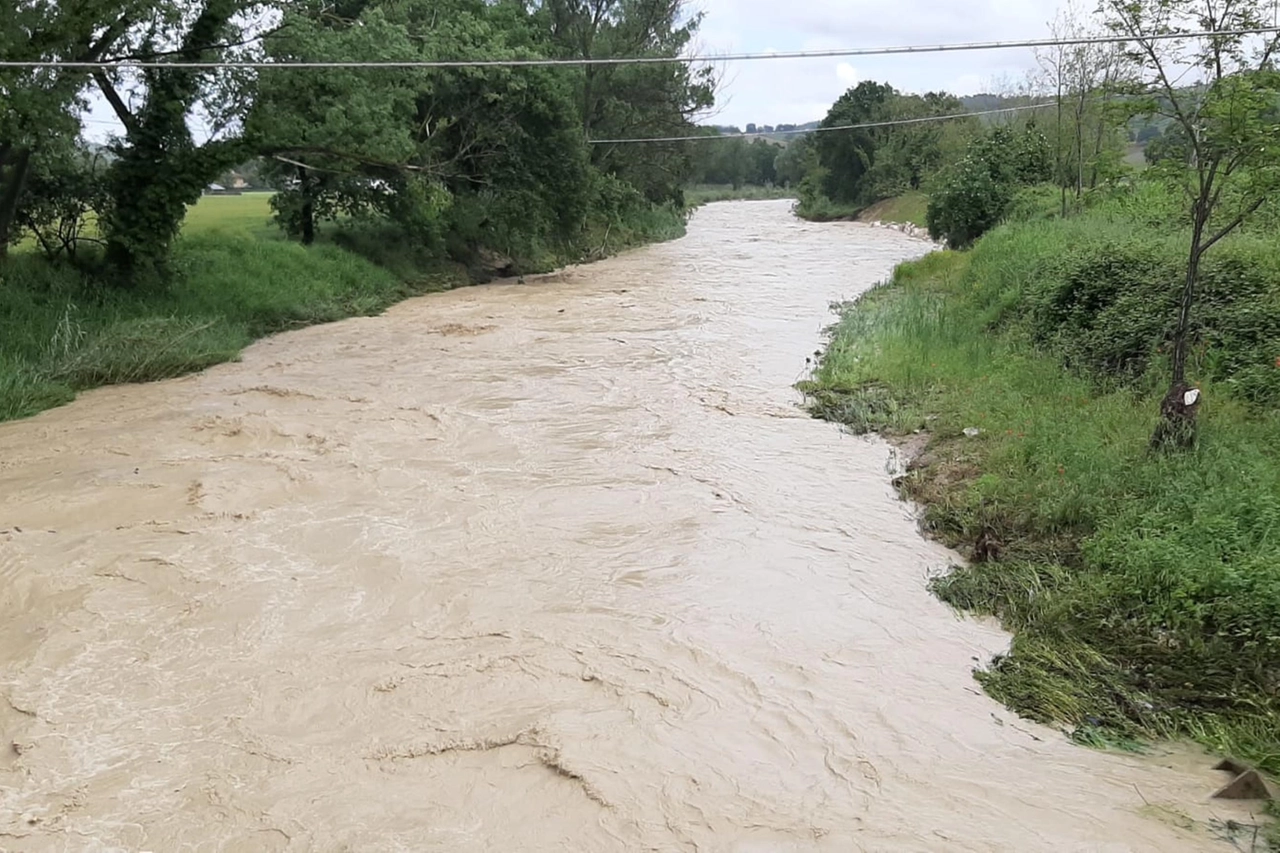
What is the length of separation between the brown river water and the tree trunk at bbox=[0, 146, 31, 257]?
528 cm

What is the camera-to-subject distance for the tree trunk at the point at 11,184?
49.3ft

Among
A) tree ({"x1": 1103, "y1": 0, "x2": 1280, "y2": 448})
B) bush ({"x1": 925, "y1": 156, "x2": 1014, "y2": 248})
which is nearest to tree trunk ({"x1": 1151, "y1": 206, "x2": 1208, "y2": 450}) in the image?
tree ({"x1": 1103, "y1": 0, "x2": 1280, "y2": 448})

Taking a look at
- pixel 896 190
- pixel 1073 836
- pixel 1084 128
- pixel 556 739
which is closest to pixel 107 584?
pixel 556 739

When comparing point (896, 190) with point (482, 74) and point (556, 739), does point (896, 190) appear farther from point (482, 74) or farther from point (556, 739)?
point (556, 739)

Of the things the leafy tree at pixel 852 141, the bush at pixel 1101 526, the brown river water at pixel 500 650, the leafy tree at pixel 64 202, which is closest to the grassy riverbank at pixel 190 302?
the leafy tree at pixel 64 202

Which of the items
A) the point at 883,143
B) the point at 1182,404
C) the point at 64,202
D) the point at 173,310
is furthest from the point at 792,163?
the point at 1182,404

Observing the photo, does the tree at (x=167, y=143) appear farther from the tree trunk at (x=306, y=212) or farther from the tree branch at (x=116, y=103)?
the tree trunk at (x=306, y=212)

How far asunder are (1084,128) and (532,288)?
15124mm

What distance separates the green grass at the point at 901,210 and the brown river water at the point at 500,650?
3603 cm

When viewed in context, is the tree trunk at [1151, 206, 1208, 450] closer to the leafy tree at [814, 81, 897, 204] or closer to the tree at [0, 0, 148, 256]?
the tree at [0, 0, 148, 256]

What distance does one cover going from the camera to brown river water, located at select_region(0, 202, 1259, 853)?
4602 mm

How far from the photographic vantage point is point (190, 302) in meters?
17.6

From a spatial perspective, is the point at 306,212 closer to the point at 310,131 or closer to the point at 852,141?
the point at 310,131

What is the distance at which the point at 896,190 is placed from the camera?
52.7 meters
